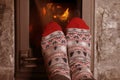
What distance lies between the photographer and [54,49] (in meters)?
1.47

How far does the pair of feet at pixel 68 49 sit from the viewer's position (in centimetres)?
140

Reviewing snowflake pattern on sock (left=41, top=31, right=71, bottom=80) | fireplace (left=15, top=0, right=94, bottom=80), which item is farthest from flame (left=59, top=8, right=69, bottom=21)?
snowflake pattern on sock (left=41, top=31, right=71, bottom=80)

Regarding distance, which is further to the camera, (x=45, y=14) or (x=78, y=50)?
(x=45, y=14)

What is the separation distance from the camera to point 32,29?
1.60 m

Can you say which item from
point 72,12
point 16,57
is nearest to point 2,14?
point 16,57

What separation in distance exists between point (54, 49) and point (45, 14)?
0.22 meters

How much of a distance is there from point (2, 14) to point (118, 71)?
625mm

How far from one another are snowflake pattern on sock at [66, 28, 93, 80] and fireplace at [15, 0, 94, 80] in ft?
0.21

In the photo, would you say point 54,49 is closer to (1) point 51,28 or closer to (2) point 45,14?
(1) point 51,28

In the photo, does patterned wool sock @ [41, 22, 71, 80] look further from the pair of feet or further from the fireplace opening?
the fireplace opening

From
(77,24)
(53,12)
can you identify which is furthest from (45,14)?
(77,24)

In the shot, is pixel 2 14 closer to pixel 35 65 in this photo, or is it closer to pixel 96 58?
pixel 35 65

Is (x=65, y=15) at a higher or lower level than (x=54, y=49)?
higher

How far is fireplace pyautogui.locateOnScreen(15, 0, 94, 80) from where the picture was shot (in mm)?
1527
